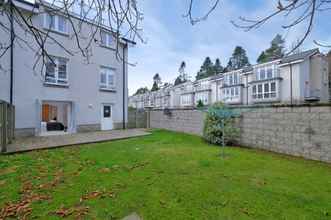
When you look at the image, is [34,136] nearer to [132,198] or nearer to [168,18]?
[132,198]

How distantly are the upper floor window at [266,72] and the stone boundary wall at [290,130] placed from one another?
17.5 meters

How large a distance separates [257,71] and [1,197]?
87.3 feet

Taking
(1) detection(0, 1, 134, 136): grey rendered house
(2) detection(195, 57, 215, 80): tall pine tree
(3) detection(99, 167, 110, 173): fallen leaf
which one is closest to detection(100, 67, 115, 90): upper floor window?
(1) detection(0, 1, 134, 136): grey rendered house

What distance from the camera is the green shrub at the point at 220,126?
8742mm

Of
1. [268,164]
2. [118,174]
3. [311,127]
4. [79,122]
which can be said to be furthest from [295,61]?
[118,174]

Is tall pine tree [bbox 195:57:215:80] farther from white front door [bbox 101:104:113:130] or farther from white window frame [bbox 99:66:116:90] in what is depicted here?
white front door [bbox 101:104:113:130]

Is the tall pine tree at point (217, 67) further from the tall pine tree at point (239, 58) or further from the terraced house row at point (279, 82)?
the terraced house row at point (279, 82)

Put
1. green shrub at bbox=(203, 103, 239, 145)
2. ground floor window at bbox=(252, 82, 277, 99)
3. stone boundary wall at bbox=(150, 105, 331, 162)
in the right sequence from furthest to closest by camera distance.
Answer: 1. ground floor window at bbox=(252, 82, 277, 99)
2. green shrub at bbox=(203, 103, 239, 145)
3. stone boundary wall at bbox=(150, 105, 331, 162)

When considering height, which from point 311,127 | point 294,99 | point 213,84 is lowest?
point 311,127

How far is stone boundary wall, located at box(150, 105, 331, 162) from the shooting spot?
5.78m

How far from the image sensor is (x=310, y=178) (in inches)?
170

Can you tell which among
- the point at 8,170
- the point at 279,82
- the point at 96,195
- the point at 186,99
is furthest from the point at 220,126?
the point at 186,99

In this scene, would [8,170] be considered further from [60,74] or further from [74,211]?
[60,74]

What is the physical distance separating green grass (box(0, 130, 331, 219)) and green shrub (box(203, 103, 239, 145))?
2.66 meters
